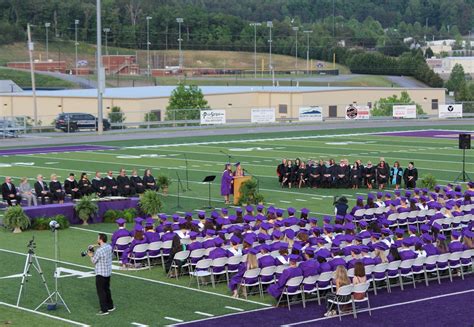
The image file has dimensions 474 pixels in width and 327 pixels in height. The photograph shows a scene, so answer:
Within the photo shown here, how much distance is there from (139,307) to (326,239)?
185 inches

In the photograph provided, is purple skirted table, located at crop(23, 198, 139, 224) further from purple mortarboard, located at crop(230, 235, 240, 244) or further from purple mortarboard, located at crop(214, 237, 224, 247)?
purple mortarboard, located at crop(230, 235, 240, 244)

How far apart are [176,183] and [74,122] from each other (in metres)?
26.0

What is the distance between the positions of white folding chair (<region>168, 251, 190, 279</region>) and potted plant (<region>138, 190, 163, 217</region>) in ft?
25.5

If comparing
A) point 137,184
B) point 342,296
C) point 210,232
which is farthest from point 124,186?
point 342,296

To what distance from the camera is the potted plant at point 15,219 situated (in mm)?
28438

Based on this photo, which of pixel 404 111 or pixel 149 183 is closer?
pixel 149 183

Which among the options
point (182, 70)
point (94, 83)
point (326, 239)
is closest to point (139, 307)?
point (326, 239)

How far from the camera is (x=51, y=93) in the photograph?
8138 centimetres

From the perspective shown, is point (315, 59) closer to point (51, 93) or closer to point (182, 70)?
point (182, 70)

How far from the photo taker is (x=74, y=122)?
6400 cm

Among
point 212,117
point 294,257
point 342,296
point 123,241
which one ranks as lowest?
point 342,296

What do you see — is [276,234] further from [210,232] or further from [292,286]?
[292,286]

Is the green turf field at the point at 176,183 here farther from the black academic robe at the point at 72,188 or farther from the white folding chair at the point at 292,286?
the black academic robe at the point at 72,188

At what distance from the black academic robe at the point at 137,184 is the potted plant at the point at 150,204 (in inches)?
162
